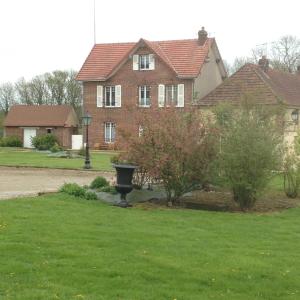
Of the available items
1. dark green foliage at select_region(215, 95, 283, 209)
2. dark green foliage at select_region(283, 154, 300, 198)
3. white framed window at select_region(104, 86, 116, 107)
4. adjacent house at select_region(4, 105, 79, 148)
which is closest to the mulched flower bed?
dark green foliage at select_region(283, 154, 300, 198)

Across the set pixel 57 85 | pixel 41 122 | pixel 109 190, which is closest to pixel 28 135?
pixel 41 122

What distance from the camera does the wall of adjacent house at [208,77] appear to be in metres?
45.8

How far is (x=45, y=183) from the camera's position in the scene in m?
20.3

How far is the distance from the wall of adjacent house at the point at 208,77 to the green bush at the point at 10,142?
20.2 meters

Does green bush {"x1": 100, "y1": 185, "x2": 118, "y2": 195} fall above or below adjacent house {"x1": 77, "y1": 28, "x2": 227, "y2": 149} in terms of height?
below

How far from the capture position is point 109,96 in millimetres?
49031

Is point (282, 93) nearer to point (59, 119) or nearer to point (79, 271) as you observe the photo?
point (59, 119)

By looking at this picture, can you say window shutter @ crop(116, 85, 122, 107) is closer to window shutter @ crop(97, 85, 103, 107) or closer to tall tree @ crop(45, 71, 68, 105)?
window shutter @ crop(97, 85, 103, 107)

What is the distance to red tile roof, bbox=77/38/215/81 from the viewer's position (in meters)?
45.7

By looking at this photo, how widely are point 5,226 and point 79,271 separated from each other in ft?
11.0

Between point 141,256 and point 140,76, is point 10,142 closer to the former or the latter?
point 140,76

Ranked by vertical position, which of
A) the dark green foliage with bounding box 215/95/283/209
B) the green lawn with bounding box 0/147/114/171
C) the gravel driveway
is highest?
the dark green foliage with bounding box 215/95/283/209

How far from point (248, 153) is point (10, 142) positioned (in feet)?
146

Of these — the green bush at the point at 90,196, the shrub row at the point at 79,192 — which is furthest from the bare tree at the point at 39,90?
the green bush at the point at 90,196
